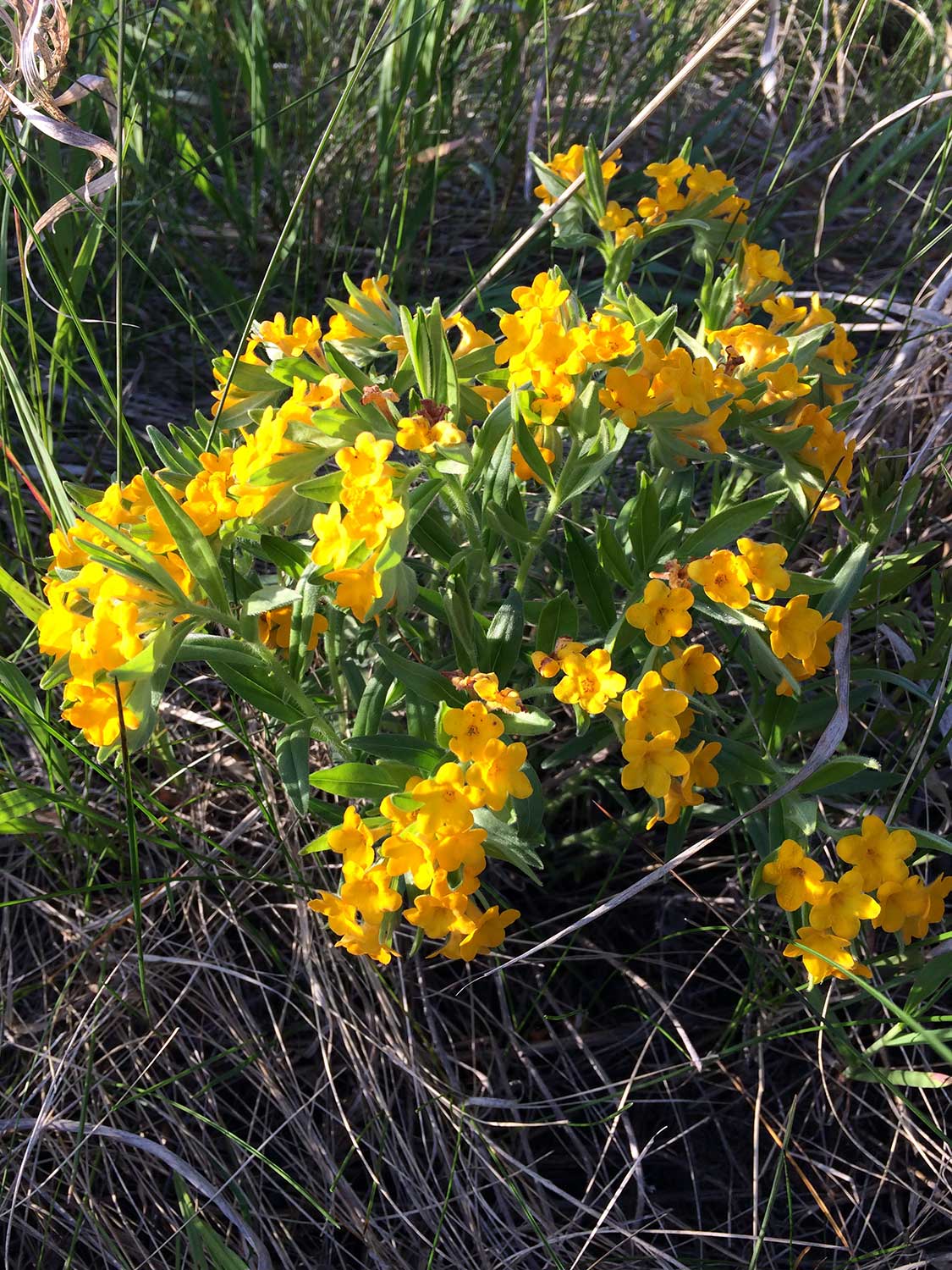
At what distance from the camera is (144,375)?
9.95 ft

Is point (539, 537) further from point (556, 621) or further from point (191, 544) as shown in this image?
point (191, 544)

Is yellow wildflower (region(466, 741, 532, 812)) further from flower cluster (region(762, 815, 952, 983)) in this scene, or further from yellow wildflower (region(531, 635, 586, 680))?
flower cluster (region(762, 815, 952, 983))

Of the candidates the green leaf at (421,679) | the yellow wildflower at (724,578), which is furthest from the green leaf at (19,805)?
the yellow wildflower at (724,578)

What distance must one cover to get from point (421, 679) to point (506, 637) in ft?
0.48

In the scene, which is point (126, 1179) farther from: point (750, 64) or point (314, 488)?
point (750, 64)

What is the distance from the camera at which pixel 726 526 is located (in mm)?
1709

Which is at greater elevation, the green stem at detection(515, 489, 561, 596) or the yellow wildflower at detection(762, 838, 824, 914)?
the green stem at detection(515, 489, 561, 596)

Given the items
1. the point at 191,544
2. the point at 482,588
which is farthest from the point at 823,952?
the point at 191,544

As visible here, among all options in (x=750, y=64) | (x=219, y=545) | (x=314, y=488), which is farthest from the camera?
(x=750, y=64)

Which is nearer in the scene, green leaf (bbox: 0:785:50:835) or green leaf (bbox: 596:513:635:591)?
green leaf (bbox: 596:513:635:591)

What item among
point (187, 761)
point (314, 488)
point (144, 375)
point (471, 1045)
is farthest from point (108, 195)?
point (471, 1045)

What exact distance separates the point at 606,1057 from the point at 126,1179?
86 centimetres

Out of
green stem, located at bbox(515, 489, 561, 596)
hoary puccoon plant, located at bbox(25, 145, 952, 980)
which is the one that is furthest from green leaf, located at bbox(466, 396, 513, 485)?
green stem, located at bbox(515, 489, 561, 596)

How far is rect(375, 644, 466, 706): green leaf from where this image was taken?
1677 millimetres
